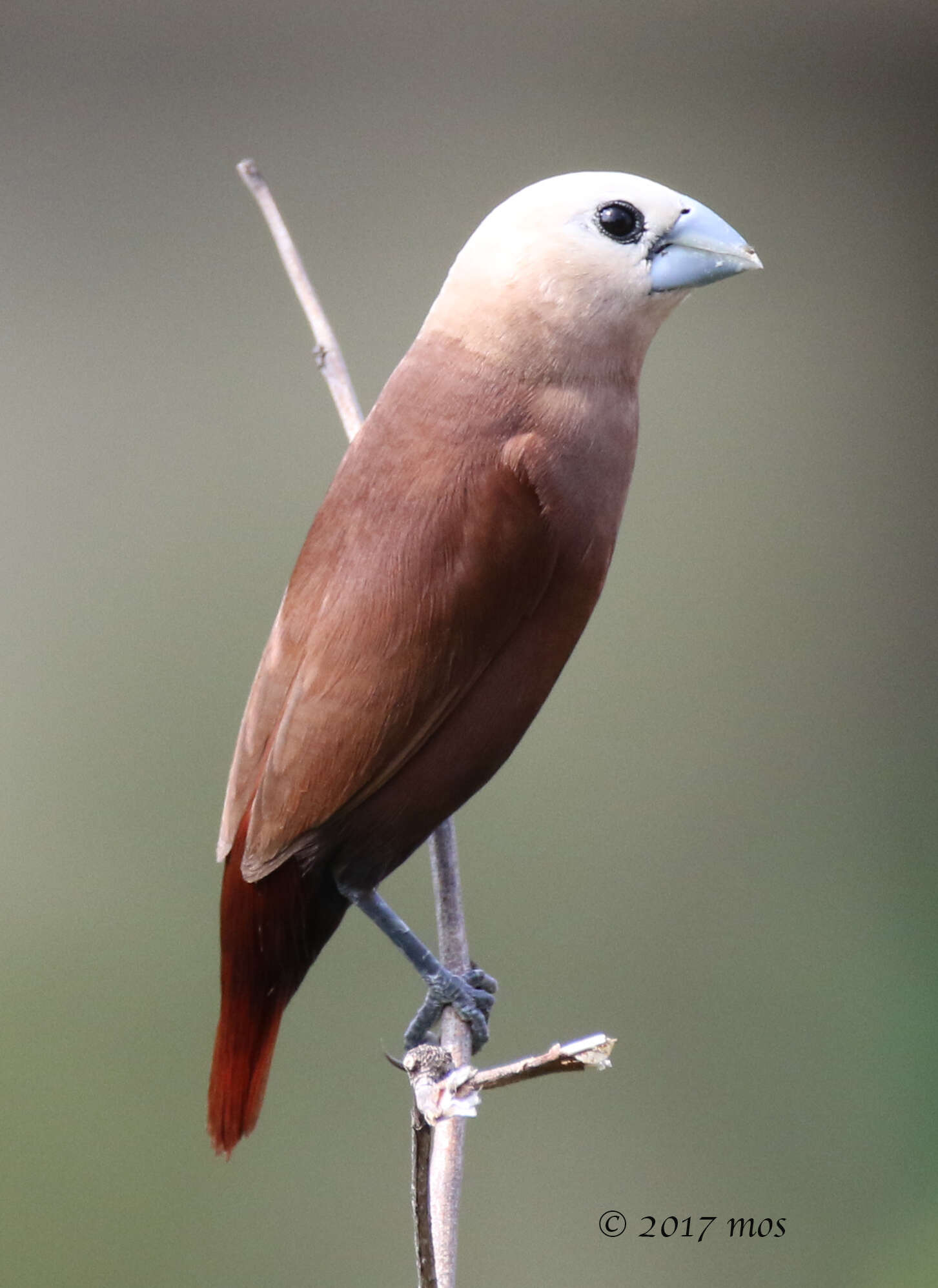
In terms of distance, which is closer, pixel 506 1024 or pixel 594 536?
pixel 594 536

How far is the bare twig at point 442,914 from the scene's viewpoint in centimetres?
61

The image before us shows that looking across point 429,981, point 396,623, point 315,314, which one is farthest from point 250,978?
point 315,314

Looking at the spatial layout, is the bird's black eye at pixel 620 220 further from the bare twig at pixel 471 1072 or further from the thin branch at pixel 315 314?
the bare twig at pixel 471 1072

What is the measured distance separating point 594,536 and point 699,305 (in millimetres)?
878

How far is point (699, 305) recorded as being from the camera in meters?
1.44

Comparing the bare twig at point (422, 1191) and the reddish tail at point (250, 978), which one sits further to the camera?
the reddish tail at point (250, 978)

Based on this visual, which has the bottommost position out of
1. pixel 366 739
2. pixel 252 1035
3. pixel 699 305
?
pixel 252 1035

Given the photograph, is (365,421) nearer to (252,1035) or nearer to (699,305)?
(252,1035)

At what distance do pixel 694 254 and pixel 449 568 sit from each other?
191 millimetres

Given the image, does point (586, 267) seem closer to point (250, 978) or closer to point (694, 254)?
point (694, 254)

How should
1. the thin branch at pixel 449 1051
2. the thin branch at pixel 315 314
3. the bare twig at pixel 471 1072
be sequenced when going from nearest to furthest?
the bare twig at pixel 471 1072
the thin branch at pixel 449 1051
the thin branch at pixel 315 314

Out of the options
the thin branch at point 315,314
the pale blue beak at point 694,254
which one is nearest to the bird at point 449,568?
the pale blue beak at point 694,254

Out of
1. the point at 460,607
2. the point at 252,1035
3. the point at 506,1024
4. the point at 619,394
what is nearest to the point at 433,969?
the point at 252,1035

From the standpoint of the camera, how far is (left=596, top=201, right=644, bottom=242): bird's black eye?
2.06ft
